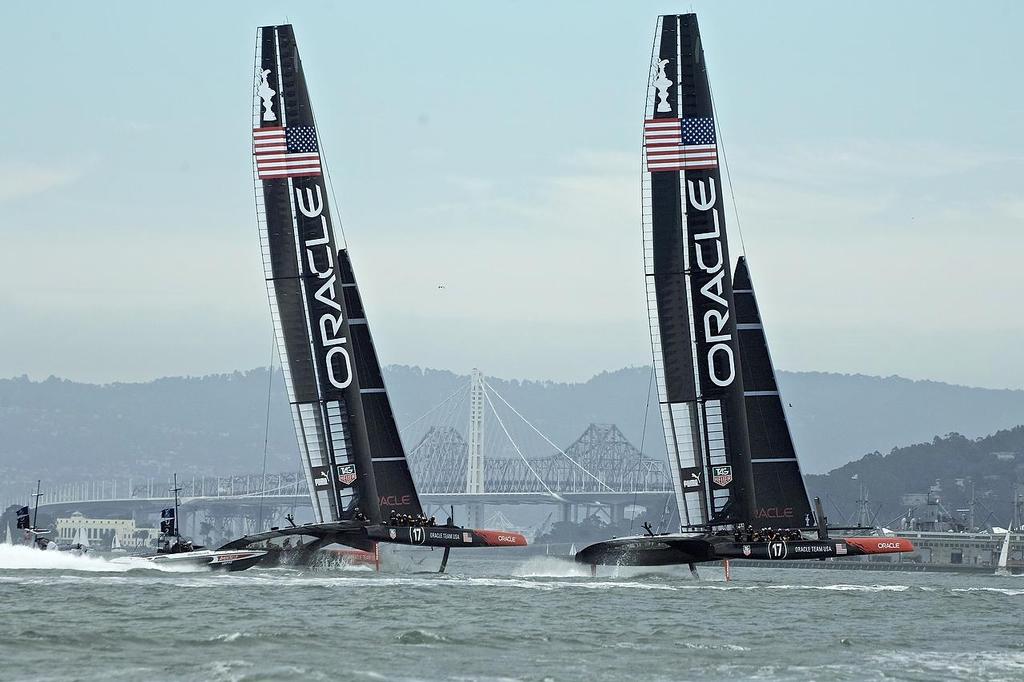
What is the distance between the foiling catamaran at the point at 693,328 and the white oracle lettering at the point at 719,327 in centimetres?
2

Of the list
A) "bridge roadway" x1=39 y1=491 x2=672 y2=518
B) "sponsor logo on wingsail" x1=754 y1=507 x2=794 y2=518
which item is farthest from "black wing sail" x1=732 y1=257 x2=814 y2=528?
"bridge roadway" x1=39 y1=491 x2=672 y2=518

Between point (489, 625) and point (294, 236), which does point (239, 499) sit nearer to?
point (294, 236)

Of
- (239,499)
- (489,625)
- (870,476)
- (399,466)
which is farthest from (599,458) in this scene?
(489,625)

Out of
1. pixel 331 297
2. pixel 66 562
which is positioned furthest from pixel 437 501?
pixel 331 297

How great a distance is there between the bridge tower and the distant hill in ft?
87.1

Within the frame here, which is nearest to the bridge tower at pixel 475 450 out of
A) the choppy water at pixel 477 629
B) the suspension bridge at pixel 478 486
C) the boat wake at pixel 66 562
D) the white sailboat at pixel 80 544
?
the suspension bridge at pixel 478 486

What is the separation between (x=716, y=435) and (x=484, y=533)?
463cm

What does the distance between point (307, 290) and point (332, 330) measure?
0.83 m

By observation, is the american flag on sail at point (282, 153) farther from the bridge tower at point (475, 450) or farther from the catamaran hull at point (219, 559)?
the bridge tower at point (475, 450)

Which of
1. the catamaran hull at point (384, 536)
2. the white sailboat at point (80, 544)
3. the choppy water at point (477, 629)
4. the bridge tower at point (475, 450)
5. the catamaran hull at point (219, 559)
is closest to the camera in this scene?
the choppy water at point (477, 629)

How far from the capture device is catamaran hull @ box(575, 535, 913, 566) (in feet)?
93.5

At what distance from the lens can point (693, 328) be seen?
96.0 ft

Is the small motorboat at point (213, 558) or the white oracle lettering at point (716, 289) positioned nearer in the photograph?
the small motorboat at point (213, 558)

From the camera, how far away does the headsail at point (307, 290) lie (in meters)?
31.8
